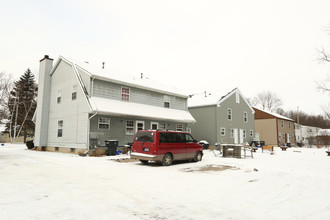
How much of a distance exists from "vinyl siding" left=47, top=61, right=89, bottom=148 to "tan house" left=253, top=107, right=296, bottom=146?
3089 cm

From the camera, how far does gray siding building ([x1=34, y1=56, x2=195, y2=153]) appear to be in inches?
720

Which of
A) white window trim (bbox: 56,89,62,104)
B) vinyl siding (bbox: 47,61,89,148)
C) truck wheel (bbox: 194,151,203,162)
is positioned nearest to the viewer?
truck wheel (bbox: 194,151,203,162)

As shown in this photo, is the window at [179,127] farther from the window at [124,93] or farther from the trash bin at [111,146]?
the trash bin at [111,146]

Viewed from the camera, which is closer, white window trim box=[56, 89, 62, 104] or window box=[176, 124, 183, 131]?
white window trim box=[56, 89, 62, 104]

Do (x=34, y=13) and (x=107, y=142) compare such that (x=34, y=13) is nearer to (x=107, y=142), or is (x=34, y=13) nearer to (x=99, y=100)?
(x=99, y=100)

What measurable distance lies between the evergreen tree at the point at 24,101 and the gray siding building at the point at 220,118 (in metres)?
29.7

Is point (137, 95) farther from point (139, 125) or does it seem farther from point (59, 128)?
point (59, 128)

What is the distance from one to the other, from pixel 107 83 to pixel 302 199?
54.6 feet

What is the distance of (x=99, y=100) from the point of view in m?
18.8

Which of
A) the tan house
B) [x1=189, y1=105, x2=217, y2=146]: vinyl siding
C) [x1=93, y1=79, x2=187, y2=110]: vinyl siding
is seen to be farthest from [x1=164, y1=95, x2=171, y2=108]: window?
the tan house

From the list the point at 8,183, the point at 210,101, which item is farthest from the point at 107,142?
the point at 210,101

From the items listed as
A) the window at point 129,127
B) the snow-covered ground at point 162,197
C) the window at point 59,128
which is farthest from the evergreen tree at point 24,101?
the snow-covered ground at point 162,197

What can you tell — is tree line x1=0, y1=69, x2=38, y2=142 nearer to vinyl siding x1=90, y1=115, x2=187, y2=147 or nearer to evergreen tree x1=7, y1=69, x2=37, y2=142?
evergreen tree x1=7, y1=69, x2=37, y2=142

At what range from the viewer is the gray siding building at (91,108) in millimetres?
18283
